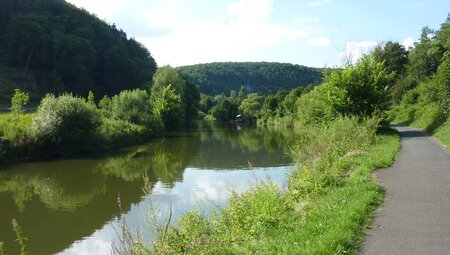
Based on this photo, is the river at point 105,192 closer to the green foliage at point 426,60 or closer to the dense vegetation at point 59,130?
the dense vegetation at point 59,130

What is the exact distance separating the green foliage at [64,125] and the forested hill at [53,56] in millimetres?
53015

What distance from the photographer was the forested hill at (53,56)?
3627 inches

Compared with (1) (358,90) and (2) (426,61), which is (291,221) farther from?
(2) (426,61)

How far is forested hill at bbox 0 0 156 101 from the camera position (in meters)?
92.1

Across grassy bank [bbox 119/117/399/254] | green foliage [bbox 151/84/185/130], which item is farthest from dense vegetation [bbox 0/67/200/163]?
grassy bank [bbox 119/117/399/254]

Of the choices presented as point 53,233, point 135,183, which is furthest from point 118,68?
point 53,233

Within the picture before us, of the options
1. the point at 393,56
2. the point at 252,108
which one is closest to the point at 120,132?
the point at 393,56

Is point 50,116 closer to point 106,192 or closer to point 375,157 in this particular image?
point 106,192

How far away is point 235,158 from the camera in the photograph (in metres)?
32.4

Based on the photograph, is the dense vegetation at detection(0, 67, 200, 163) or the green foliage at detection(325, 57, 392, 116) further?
the dense vegetation at detection(0, 67, 200, 163)

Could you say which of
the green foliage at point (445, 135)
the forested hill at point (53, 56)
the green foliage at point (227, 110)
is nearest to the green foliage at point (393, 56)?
the green foliage at point (445, 135)

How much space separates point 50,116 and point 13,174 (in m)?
8.34

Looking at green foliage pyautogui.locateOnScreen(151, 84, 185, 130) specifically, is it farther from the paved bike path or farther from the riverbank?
the paved bike path

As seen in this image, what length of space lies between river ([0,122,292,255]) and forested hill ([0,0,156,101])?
2410 inches
